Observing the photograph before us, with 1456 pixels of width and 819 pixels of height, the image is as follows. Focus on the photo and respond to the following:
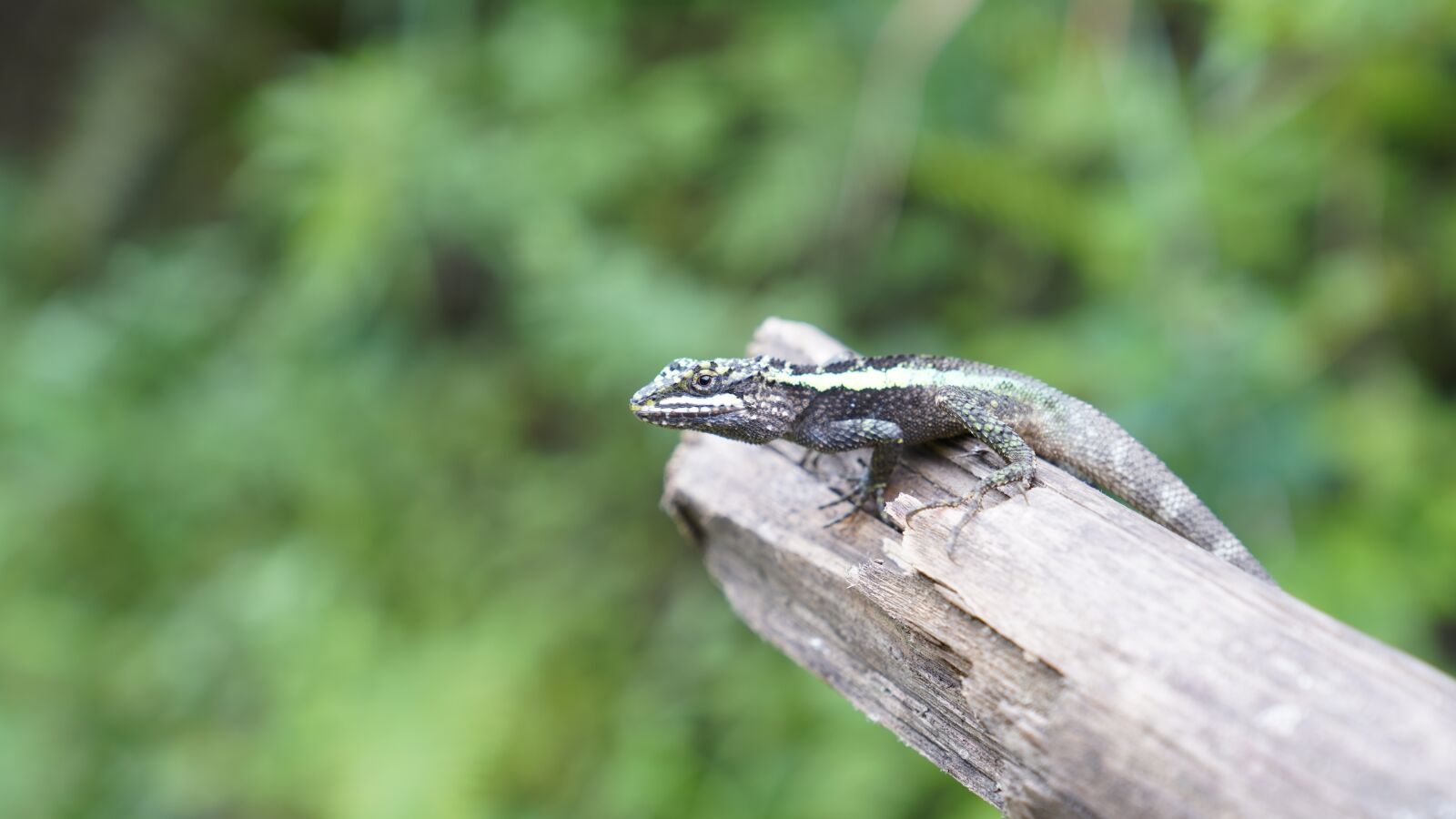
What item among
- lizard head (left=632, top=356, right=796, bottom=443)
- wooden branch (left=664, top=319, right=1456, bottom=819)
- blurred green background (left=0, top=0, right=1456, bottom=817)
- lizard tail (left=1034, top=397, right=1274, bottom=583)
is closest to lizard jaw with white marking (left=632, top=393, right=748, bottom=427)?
lizard head (left=632, top=356, right=796, bottom=443)

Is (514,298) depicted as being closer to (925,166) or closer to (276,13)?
(925,166)

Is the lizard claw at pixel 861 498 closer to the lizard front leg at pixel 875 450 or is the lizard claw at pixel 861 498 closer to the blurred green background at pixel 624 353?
the lizard front leg at pixel 875 450

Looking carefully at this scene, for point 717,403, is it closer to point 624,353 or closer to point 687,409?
point 687,409

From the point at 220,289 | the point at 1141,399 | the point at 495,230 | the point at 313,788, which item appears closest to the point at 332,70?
the point at 495,230

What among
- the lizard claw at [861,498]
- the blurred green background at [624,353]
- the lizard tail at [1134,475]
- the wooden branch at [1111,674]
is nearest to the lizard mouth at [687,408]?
the lizard claw at [861,498]

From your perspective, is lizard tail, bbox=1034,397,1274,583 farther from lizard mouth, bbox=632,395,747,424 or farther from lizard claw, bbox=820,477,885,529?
lizard mouth, bbox=632,395,747,424

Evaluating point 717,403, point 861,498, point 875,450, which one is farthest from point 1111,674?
point 717,403

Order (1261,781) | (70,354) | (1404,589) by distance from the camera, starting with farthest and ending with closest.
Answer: (70,354) < (1404,589) < (1261,781)
